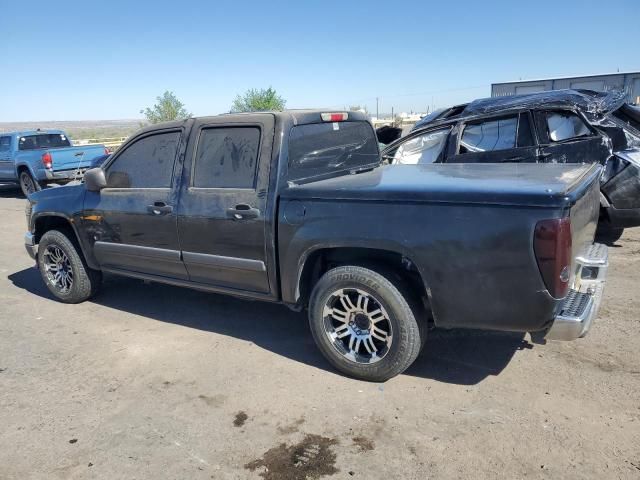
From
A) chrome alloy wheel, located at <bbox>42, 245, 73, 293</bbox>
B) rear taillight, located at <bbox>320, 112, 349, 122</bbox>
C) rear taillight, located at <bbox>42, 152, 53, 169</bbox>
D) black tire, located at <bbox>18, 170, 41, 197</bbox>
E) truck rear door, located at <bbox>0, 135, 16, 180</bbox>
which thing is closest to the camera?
rear taillight, located at <bbox>320, 112, 349, 122</bbox>

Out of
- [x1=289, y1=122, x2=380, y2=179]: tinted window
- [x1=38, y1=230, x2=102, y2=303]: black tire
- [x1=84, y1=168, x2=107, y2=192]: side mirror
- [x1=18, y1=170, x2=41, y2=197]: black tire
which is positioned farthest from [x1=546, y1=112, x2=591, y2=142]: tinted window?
[x1=18, y1=170, x2=41, y2=197]: black tire

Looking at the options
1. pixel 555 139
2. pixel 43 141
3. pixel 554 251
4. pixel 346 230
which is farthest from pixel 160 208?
pixel 43 141

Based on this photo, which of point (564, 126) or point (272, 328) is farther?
point (564, 126)

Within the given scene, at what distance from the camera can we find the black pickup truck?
2.90 metres

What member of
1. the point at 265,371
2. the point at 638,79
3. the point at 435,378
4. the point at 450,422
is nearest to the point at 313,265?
the point at 265,371

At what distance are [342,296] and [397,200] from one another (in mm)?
811

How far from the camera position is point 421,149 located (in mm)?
7168

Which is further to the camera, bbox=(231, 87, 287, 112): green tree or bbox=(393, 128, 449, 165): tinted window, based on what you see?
bbox=(231, 87, 287, 112): green tree

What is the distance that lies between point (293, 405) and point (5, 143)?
1396 cm

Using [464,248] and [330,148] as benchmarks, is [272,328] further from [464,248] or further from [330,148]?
[464,248]

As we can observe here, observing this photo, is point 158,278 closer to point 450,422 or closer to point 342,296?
point 342,296

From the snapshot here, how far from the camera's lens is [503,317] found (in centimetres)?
302

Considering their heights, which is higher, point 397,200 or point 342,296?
point 397,200

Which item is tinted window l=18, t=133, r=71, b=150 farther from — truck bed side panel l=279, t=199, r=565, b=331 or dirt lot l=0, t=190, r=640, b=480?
truck bed side panel l=279, t=199, r=565, b=331
